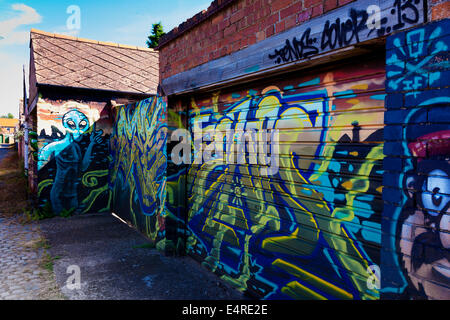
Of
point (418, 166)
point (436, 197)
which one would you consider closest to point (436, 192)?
point (436, 197)

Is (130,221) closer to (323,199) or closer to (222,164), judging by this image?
(222,164)

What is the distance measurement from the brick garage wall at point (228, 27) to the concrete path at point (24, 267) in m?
3.41

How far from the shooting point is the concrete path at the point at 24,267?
3793 mm

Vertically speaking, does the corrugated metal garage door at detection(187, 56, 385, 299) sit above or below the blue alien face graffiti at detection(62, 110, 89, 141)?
below

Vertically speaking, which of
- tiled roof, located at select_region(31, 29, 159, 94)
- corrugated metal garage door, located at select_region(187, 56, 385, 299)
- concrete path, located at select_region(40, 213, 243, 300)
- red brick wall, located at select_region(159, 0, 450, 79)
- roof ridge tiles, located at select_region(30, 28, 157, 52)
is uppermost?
roof ridge tiles, located at select_region(30, 28, 157, 52)

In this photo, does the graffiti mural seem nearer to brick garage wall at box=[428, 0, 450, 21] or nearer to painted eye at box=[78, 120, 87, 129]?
brick garage wall at box=[428, 0, 450, 21]

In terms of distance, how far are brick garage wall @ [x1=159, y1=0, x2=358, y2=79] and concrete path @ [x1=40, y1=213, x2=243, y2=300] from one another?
285 centimetres

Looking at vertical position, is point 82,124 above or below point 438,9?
below

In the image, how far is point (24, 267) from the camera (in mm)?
4566

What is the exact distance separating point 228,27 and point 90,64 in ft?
19.9

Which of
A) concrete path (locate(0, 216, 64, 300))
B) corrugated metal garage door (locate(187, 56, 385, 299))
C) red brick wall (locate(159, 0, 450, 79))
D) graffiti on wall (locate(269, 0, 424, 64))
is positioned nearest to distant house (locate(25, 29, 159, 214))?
concrete path (locate(0, 216, 64, 300))

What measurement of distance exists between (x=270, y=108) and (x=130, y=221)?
4.70 metres

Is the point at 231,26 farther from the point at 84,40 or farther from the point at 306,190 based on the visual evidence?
the point at 84,40

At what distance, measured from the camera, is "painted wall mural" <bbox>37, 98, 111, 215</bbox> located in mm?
7414
